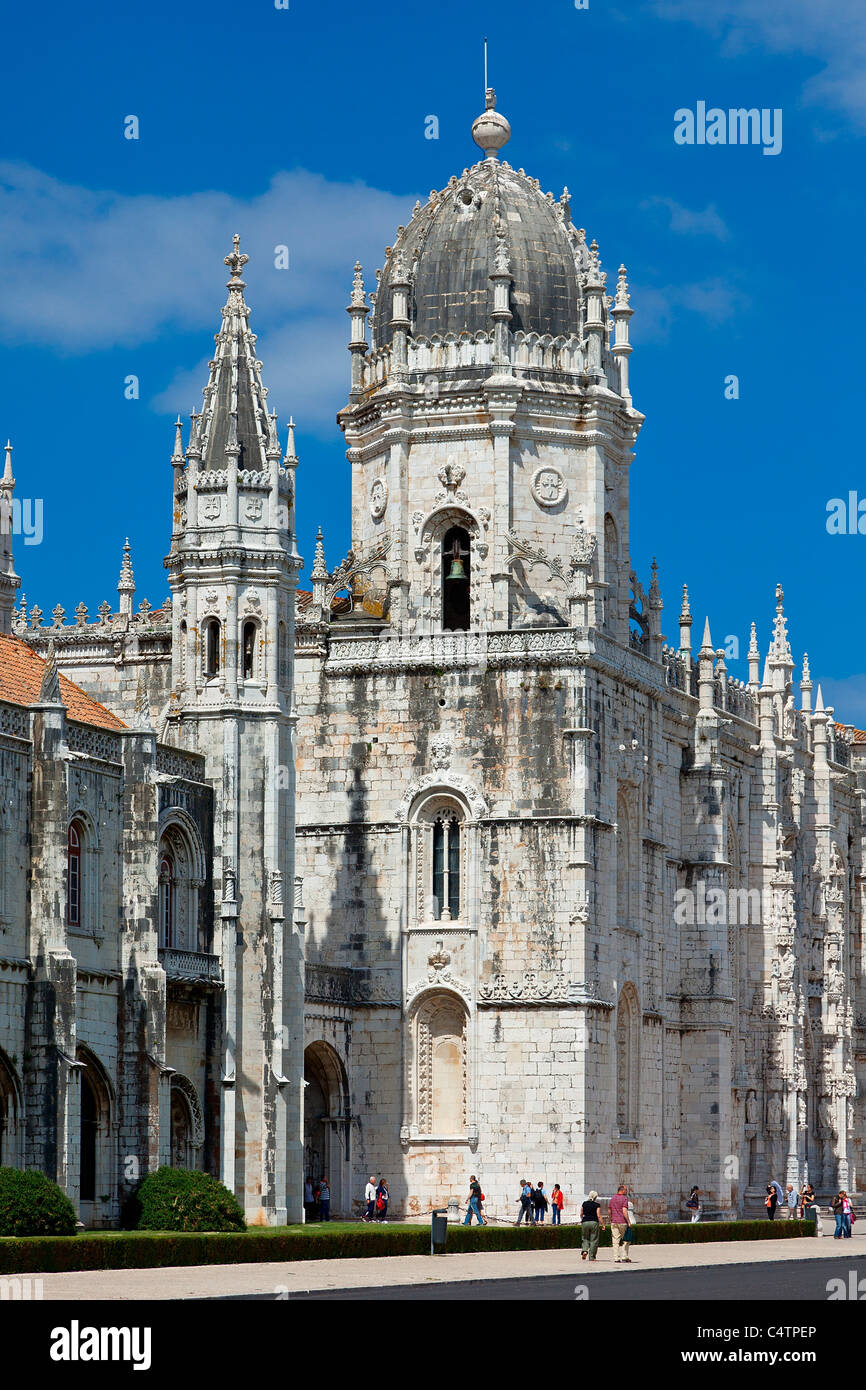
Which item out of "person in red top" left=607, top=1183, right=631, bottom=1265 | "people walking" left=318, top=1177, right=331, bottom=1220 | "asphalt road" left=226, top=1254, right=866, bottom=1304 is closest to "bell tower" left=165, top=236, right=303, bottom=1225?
"people walking" left=318, top=1177, right=331, bottom=1220

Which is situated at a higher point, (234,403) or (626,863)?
(234,403)

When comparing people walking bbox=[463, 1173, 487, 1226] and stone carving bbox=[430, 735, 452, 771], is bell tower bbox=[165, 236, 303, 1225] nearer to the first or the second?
people walking bbox=[463, 1173, 487, 1226]

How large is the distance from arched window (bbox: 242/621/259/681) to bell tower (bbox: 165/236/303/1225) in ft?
0.15

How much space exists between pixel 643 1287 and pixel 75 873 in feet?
60.7

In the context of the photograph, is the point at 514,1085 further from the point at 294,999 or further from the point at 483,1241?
the point at 483,1241

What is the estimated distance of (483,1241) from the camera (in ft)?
168

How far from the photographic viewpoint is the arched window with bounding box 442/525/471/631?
6819cm

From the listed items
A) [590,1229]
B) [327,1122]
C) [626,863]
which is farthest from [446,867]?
[590,1229]

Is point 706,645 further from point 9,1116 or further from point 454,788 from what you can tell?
point 9,1116

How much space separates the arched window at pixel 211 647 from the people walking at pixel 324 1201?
1370 centimetres

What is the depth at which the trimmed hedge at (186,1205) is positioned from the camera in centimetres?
4984

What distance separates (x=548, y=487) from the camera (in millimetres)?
68000

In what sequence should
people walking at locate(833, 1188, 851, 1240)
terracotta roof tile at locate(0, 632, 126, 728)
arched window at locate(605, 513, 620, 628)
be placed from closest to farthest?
terracotta roof tile at locate(0, 632, 126, 728)
people walking at locate(833, 1188, 851, 1240)
arched window at locate(605, 513, 620, 628)
